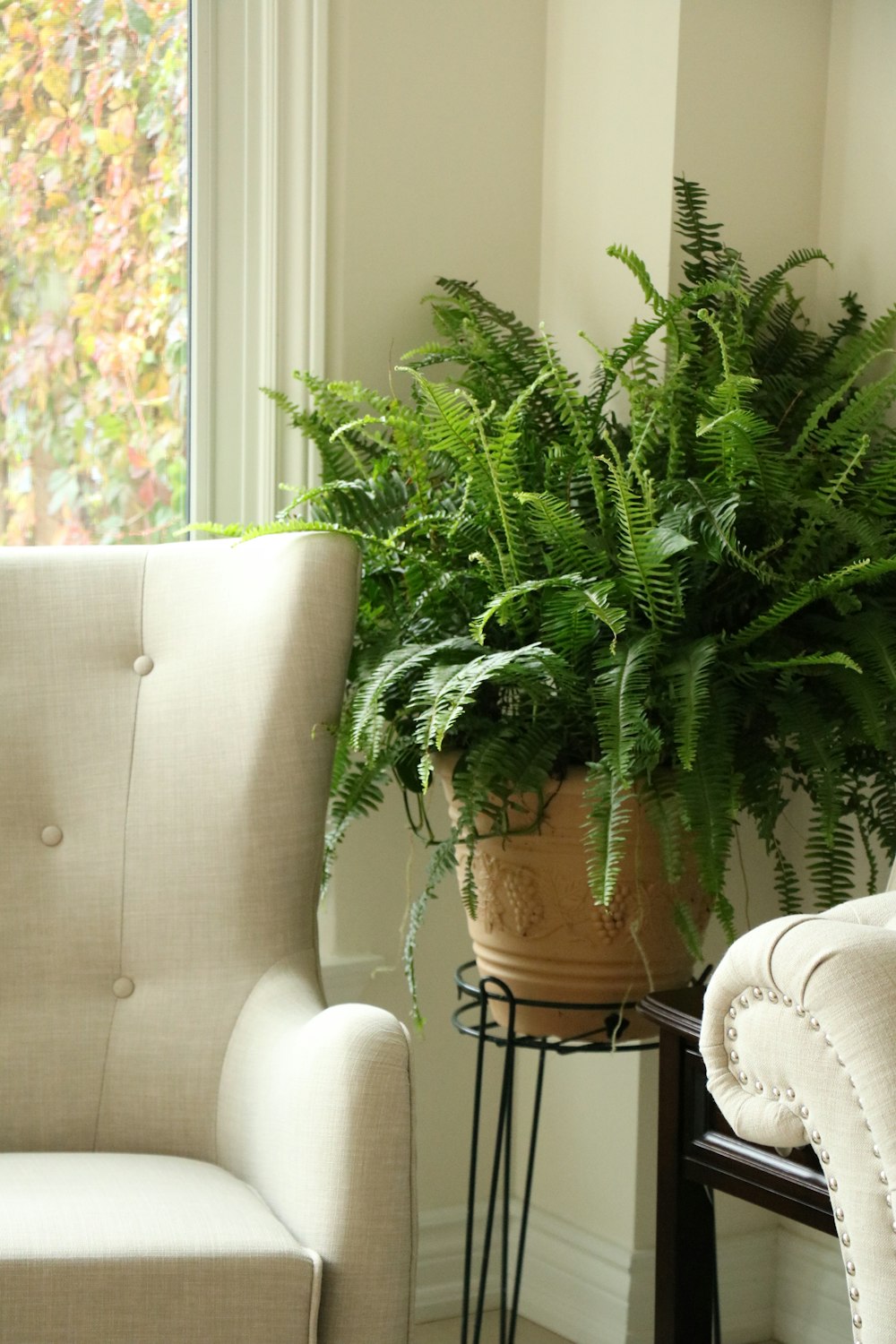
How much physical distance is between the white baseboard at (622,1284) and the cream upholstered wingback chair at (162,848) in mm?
823

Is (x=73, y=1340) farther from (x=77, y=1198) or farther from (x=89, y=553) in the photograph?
(x=89, y=553)

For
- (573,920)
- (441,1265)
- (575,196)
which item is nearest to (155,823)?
(573,920)

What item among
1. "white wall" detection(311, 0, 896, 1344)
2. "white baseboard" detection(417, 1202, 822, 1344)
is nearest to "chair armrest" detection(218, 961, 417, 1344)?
"white wall" detection(311, 0, 896, 1344)

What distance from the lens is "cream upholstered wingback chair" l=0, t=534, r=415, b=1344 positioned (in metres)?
1.53

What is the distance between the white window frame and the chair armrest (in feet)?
3.25

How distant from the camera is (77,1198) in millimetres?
1279

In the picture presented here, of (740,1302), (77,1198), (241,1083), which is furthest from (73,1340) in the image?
(740,1302)

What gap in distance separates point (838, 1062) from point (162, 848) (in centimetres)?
87

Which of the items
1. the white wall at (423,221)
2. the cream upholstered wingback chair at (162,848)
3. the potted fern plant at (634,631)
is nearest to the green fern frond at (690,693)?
the potted fern plant at (634,631)

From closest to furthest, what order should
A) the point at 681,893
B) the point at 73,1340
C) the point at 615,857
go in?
the point at 73,1340 → the point at 615,857 → the point at 681,893

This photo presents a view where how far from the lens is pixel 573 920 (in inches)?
63.3

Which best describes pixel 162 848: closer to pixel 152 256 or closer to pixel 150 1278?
pixel 150 1278

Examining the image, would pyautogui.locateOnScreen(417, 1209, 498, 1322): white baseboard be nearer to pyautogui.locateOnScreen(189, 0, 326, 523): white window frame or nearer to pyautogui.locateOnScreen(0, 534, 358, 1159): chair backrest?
pyautogui.locateOnScreen(0, 534, 358, 1159): chair backrest

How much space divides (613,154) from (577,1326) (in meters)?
1.72
